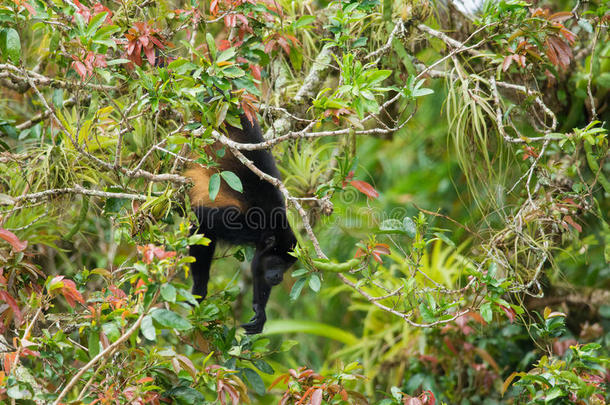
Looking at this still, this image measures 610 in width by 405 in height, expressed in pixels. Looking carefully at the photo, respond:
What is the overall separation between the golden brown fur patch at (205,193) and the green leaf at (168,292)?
Answer: 4.60ft

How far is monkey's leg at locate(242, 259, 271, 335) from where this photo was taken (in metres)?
3.12

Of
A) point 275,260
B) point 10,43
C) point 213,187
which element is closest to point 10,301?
point 213,187

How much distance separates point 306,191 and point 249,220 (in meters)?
0.35

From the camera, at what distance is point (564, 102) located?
3.31 metres

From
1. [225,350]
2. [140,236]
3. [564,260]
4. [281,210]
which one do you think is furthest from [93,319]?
[564,260]

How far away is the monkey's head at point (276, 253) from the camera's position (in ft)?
10.1

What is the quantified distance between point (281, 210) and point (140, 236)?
1183 millimetres

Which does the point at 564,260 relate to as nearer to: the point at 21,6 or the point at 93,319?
the point at 93,319

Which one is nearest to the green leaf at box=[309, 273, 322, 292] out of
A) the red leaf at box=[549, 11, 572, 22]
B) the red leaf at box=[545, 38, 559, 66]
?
the red leaf at box=[545, 38, 559, 66]

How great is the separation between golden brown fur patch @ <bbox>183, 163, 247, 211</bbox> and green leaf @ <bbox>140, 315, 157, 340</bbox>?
4.61ft

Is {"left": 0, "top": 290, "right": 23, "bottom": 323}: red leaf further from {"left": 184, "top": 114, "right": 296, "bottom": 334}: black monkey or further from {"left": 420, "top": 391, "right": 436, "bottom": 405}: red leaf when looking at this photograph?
{"left": 420, "top": 391, "right": 436, "bottom": 405}: red leaf

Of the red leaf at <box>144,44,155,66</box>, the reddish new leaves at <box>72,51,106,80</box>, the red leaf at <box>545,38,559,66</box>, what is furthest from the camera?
the red leaf at <box>545,38,559,66</box>

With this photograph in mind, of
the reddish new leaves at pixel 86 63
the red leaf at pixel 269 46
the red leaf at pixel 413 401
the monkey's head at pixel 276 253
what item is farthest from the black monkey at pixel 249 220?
the red leaf at pixel 413 401

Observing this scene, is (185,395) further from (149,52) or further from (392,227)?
(149,52)
